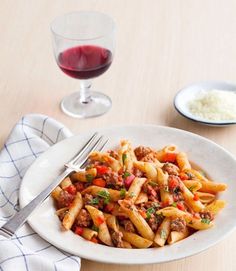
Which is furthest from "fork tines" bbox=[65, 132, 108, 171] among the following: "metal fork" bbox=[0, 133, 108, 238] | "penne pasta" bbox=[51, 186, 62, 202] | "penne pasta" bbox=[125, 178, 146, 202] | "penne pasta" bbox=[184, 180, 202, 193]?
"penne pasta" bbox=[184, 180, 202, 193]

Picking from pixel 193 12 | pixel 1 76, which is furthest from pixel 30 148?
pixel 193 12

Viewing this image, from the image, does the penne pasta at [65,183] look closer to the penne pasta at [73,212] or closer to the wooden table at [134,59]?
the penne pasta at [73,212]

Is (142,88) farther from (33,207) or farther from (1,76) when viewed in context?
(33,207)

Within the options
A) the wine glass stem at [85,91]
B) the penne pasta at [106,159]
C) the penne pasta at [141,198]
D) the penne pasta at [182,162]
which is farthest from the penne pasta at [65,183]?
the wine glass stem at [85,91]

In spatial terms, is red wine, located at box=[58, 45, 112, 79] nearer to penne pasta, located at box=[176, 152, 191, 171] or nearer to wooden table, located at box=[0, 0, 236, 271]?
wooden table, located at box=[0, 0, 236, 271]

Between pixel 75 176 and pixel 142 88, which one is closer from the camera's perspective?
pixel 75 176

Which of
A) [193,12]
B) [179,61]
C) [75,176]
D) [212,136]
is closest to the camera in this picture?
[75,176]

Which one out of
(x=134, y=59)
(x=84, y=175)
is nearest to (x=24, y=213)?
(x=84, y=175)
